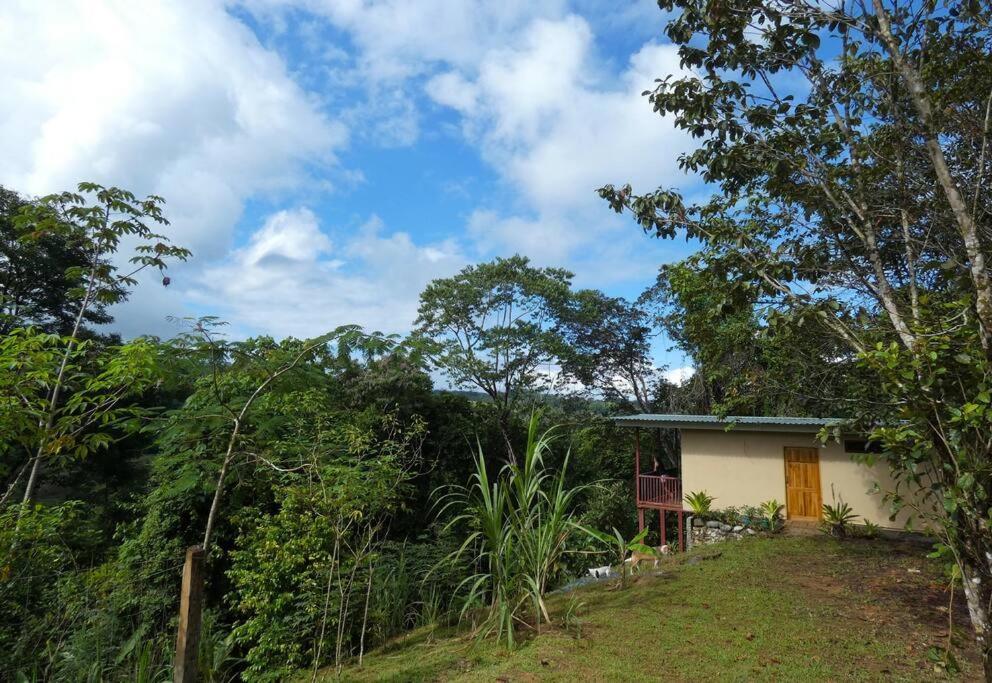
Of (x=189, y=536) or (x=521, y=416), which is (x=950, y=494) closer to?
(x=189, y=536)

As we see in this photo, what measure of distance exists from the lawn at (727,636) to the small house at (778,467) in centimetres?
405

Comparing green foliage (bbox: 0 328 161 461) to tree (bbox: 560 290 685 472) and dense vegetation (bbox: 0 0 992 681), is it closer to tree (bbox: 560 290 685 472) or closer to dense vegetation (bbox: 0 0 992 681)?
dense vegetation (bbox: 0 0 992 681)

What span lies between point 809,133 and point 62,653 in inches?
302

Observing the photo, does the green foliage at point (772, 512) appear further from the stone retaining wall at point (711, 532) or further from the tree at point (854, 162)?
the tree at point (854, 162)

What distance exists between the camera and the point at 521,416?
60.5 ft

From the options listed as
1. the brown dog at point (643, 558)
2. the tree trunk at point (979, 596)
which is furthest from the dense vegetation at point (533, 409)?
the brown dog at point (643, 558)

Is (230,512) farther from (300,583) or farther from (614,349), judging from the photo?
(614,349)

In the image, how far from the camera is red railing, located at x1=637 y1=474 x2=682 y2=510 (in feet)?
44.0

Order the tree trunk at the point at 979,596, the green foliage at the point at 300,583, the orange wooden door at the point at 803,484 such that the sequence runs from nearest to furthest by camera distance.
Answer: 1. the tree trunk at the point at 979,596
2. the green foliage at the point at 300,583
3. the orange wooden door at the point at 803,484

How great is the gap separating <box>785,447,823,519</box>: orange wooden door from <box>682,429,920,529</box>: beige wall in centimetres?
10

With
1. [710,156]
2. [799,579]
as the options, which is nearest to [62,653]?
[710,156]

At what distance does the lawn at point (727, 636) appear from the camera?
149 inches

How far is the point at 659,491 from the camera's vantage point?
13766mm

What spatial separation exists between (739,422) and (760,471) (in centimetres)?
128
